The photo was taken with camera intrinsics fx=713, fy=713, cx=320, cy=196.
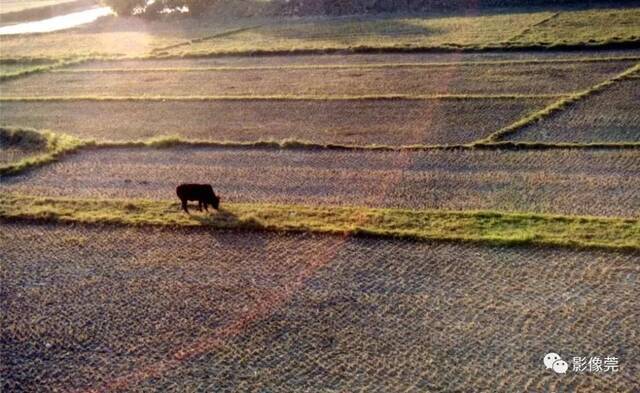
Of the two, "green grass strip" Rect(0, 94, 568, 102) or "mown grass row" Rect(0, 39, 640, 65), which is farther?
"mown grass row" Rect(0, 39, 640, 65)

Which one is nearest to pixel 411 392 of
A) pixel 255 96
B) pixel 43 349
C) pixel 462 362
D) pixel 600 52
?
pixel 462 362

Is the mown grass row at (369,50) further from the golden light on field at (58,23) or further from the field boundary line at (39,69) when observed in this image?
the golden light on field at (58,23)

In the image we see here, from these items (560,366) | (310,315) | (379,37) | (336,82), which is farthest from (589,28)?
(560,366)

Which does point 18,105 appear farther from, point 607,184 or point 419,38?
point 607,184

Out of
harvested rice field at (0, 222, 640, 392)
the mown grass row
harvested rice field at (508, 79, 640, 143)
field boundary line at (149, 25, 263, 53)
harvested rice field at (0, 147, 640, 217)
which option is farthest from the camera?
field boundary line at (149, 25, 263, 53)

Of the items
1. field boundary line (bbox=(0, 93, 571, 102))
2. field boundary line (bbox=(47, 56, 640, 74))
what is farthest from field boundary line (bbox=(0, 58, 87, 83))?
field boundary line (bbox=(0, 93, 571, 102))

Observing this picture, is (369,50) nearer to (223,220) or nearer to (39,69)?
(39,69)

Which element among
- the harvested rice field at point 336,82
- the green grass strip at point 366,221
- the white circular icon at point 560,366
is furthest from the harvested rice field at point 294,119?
the white circular icon at point 560,366

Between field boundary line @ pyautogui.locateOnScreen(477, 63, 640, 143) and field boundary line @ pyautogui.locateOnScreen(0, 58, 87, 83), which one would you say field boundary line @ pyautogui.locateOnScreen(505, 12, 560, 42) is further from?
field boundary line @ pyautogui.locateOnScreen(0, 58, 87, 83)
